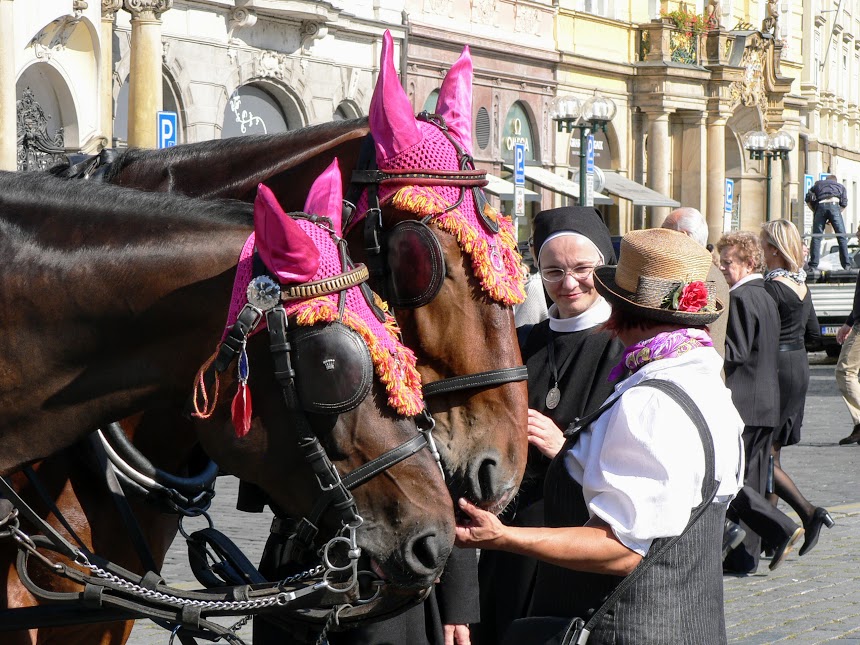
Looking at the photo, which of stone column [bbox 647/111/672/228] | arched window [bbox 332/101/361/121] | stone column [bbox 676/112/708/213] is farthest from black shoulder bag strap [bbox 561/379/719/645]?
stone column [bbox 676/112/708/213]

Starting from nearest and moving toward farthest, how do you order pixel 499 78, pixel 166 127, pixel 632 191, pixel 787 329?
1. pixel 787 329
2. pixel 166 127
3. pixel 499 78
4. pixel 632 191

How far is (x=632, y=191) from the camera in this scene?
33.6 m

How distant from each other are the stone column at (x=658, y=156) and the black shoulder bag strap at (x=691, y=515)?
32996mm

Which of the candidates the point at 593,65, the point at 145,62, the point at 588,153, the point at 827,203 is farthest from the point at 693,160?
the point at 145,62

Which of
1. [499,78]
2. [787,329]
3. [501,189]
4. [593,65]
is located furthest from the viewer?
[593,65]

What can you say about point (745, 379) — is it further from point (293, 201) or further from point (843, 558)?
point (293, 201)

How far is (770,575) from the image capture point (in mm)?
8133

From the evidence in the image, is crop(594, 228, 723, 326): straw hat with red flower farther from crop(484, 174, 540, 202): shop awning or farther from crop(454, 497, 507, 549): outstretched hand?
crop(484, 174, 540, 202): shop awning

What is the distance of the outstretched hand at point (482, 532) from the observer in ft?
10.9

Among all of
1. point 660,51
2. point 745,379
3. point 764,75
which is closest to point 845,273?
point 660,51

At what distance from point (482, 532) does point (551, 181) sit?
2692cm

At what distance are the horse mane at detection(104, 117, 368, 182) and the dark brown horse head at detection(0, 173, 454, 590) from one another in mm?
950

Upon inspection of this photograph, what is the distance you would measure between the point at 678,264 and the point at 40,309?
4.90 ft

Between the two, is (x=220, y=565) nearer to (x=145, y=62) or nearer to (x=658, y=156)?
(x=145, y=62)
